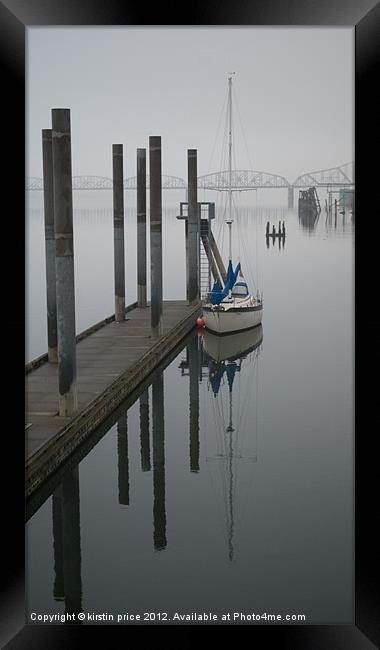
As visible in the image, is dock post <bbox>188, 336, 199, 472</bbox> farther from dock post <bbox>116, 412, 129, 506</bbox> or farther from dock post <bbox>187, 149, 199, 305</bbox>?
dock post <bbox>187, 149, 199, 305</bbox>

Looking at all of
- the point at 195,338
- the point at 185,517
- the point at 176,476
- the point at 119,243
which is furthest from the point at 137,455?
the point at 195,338

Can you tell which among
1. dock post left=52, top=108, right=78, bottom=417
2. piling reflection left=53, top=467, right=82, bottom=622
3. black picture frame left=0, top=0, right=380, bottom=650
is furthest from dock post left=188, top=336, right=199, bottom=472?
black picture frame left=0, top=0, right=380, bottom=650

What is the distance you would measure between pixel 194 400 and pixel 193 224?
35.5 ft

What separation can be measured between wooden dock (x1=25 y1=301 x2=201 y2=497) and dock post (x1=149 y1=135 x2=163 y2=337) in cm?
63

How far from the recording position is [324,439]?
14766 mm

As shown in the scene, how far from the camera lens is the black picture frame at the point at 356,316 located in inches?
169

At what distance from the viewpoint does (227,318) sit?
82.9ft

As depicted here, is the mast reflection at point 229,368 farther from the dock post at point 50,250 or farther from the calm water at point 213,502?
the dock post at point 50,250

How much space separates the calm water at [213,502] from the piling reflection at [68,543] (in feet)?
0.06

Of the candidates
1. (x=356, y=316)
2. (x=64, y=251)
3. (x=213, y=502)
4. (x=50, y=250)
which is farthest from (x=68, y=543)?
(x=50, y=250)

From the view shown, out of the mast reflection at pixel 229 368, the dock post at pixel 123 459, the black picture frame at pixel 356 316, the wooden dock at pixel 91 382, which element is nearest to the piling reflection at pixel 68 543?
the wooden dock at pixel 91 382

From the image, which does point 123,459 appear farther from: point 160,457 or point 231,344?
point 231,344

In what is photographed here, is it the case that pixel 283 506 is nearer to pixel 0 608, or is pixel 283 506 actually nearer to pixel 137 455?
pixel 137 455

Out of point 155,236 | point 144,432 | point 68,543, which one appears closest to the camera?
point 68,543
